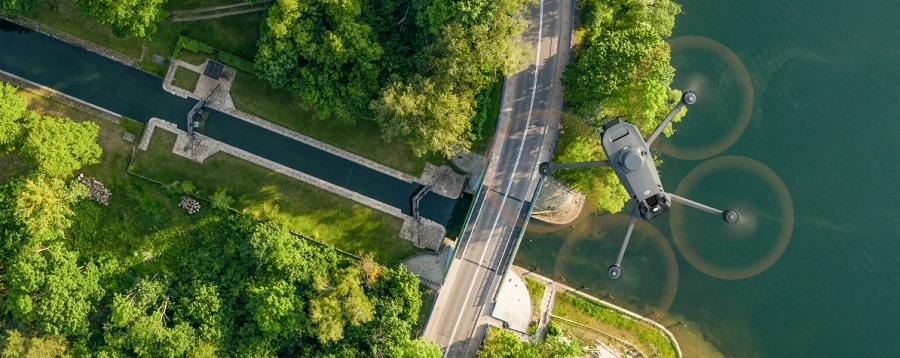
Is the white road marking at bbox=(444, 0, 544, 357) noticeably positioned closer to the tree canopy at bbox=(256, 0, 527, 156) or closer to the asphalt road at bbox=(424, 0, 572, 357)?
the asphalt road at bbox=(424, 0, 572, 357)

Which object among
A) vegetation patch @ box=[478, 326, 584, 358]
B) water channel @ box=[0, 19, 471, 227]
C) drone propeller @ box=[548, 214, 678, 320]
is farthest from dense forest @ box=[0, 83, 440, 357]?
drone propeller @ box=[548, 214, 678, 320]

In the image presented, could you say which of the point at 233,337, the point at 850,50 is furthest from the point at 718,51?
the point at 233,337

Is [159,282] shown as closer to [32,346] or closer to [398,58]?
[32,346]

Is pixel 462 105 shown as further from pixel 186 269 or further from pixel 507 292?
pixel 186 269

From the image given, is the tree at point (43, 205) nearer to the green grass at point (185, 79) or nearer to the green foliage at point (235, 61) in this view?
the green grass at point (185, 79)

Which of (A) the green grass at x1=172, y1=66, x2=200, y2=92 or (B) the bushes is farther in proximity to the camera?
(A) the green grass at x1=172, y1=66, x2=200, y2=92

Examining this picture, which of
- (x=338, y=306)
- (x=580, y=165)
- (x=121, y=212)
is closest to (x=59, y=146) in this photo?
(x=121, y=212)

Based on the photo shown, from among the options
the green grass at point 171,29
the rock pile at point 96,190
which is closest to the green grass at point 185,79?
the green grass at point 171,29
